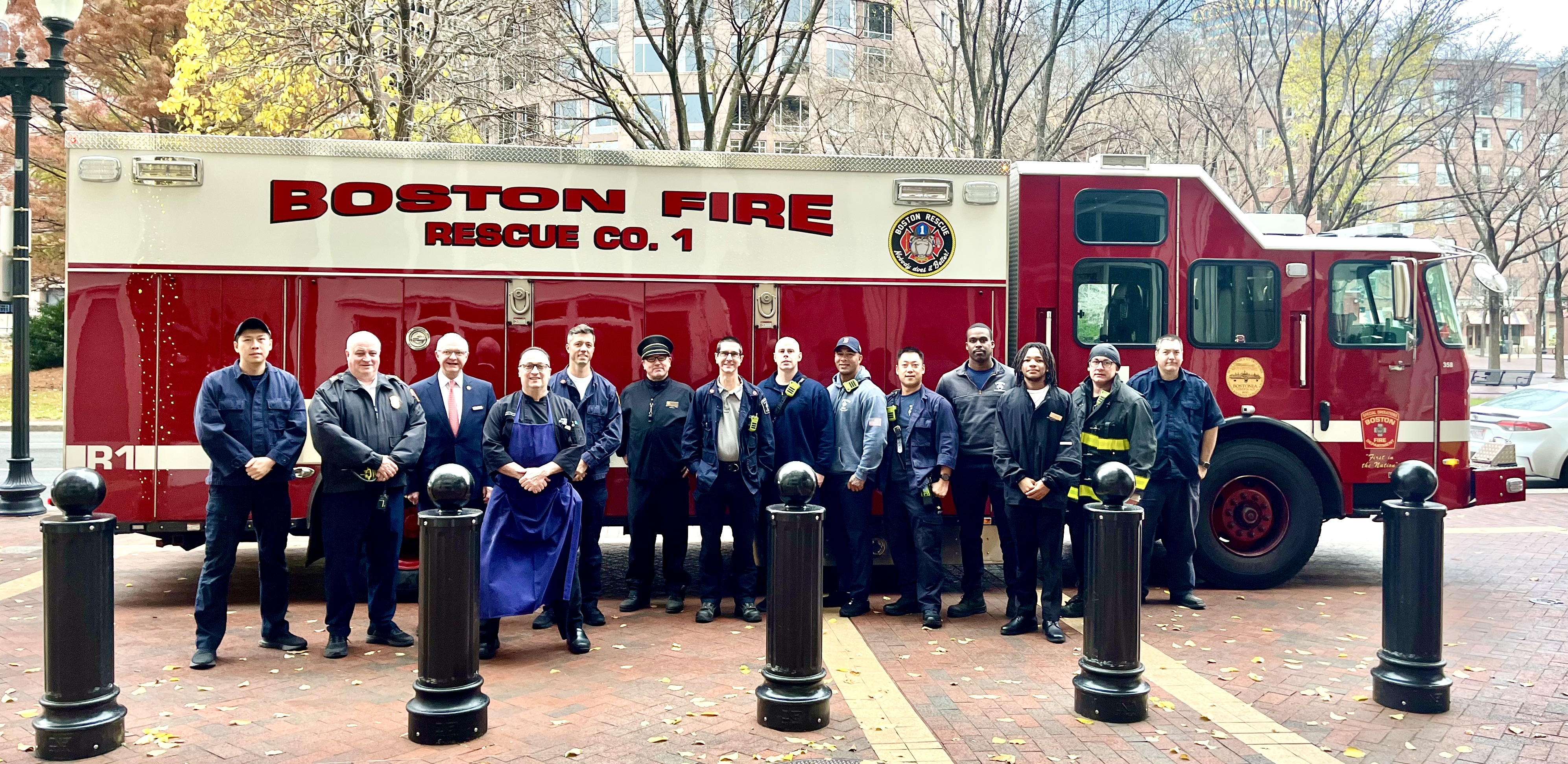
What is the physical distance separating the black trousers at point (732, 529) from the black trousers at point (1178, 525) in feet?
8.74

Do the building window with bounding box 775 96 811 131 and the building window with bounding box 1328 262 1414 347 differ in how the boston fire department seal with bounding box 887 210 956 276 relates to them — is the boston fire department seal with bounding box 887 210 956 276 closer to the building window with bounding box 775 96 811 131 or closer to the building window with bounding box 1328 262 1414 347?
the building window with bounding box 1328 262 1414 347

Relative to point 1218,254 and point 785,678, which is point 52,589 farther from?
point 1218,254

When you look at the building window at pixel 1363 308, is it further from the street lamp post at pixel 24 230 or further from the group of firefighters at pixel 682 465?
the street lamp post at pixel 24 230

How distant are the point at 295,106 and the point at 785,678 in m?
14.4

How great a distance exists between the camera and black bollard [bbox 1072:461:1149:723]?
5.11 metres

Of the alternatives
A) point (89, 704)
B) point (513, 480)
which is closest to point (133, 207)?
point (513, 480)

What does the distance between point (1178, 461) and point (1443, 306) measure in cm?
271

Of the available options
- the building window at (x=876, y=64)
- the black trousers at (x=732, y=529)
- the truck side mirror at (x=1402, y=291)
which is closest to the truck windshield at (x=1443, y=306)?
the truck side mirror at (x=1402, y=291)

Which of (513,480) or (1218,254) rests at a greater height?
(1218,254)

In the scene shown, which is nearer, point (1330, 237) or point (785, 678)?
point (785, 678)

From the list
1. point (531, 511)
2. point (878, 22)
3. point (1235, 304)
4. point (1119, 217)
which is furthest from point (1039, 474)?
point (878, 22)

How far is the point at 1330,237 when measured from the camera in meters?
8.60

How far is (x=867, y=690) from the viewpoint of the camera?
220 inches

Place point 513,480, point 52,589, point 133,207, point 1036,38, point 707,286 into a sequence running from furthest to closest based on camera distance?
point 1036,38 → point 707,286 → point 133,207 → point 513,480 → point 52,589
